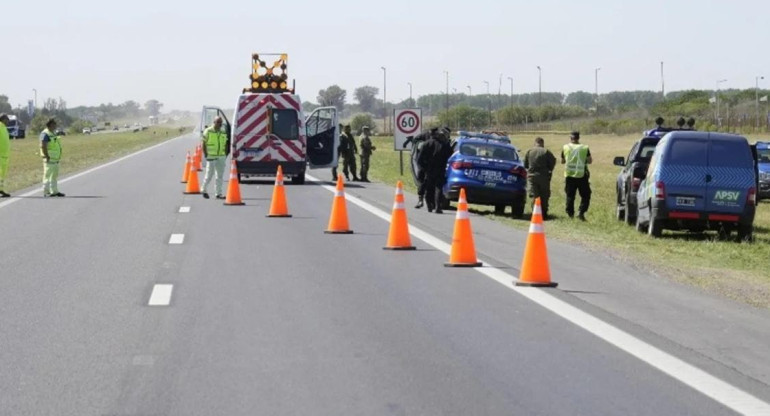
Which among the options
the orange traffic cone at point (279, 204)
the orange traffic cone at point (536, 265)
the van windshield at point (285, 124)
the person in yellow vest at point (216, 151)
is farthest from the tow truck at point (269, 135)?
the orange traffic cone at point (536, 265)

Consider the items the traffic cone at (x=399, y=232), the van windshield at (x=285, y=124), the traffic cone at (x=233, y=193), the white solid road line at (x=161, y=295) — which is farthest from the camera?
the van windshield at (x=285, y=124)

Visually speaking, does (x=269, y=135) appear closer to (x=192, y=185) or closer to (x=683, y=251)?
(x=192, y=185)

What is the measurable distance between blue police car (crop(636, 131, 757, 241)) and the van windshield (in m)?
16.2

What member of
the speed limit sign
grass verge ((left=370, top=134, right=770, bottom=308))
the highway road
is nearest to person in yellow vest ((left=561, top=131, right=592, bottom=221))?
grass verge ((left=370, top=134, right=770, bottom=308))

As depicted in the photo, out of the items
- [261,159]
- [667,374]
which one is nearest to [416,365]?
[667,374]

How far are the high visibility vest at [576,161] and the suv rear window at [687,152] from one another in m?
4.99

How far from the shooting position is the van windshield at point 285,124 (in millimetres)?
37406

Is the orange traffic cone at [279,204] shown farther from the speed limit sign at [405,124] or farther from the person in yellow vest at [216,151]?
the speed limit sign at [405,124]

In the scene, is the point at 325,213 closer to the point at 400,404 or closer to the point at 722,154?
the point at 722,154

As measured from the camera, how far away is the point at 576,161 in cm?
2772

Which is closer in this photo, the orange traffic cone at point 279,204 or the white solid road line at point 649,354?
the white solid road line at point 649,354

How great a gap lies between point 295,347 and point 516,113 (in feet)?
584

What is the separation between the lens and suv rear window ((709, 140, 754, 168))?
22.5m

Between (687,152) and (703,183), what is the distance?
22.1 inches
